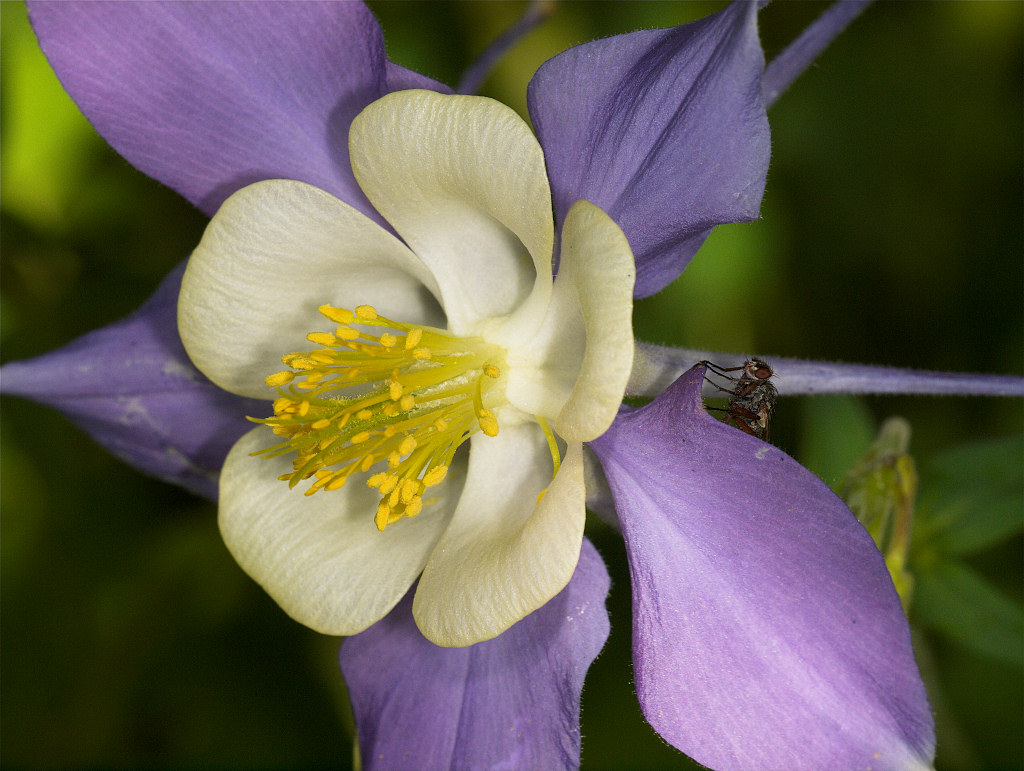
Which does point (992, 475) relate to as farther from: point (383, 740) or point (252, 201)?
point (252, 201)

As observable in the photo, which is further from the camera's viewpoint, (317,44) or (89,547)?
(89,547)

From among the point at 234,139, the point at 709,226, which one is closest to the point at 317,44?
the point at 234,139

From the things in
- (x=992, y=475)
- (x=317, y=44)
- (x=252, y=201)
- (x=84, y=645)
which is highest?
(x=992, y=475)

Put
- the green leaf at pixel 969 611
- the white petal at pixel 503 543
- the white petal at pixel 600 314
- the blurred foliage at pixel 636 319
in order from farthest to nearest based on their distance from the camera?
the blurred foliage at pixel 636 319, the green leaf at pixel 969 611, the white petal at pixel 503 543, the white petal at pixel 600 314

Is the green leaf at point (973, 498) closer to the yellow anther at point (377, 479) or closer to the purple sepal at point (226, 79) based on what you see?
the yellow anther at point (377, 479)

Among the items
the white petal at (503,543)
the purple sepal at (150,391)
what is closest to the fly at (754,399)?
the white petal at (503,543)

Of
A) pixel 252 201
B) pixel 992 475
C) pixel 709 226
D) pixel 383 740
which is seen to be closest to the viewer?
pixel 709 226

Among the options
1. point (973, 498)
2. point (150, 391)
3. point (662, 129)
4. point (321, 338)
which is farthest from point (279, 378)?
point (973, 498)

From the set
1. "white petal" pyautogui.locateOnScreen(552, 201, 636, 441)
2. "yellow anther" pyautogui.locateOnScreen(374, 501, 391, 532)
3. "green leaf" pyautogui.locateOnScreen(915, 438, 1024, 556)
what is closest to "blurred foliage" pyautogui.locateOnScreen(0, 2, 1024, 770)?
"green leaf" pyautogui.locateOnScreen(915, 438, 1024, 556)
